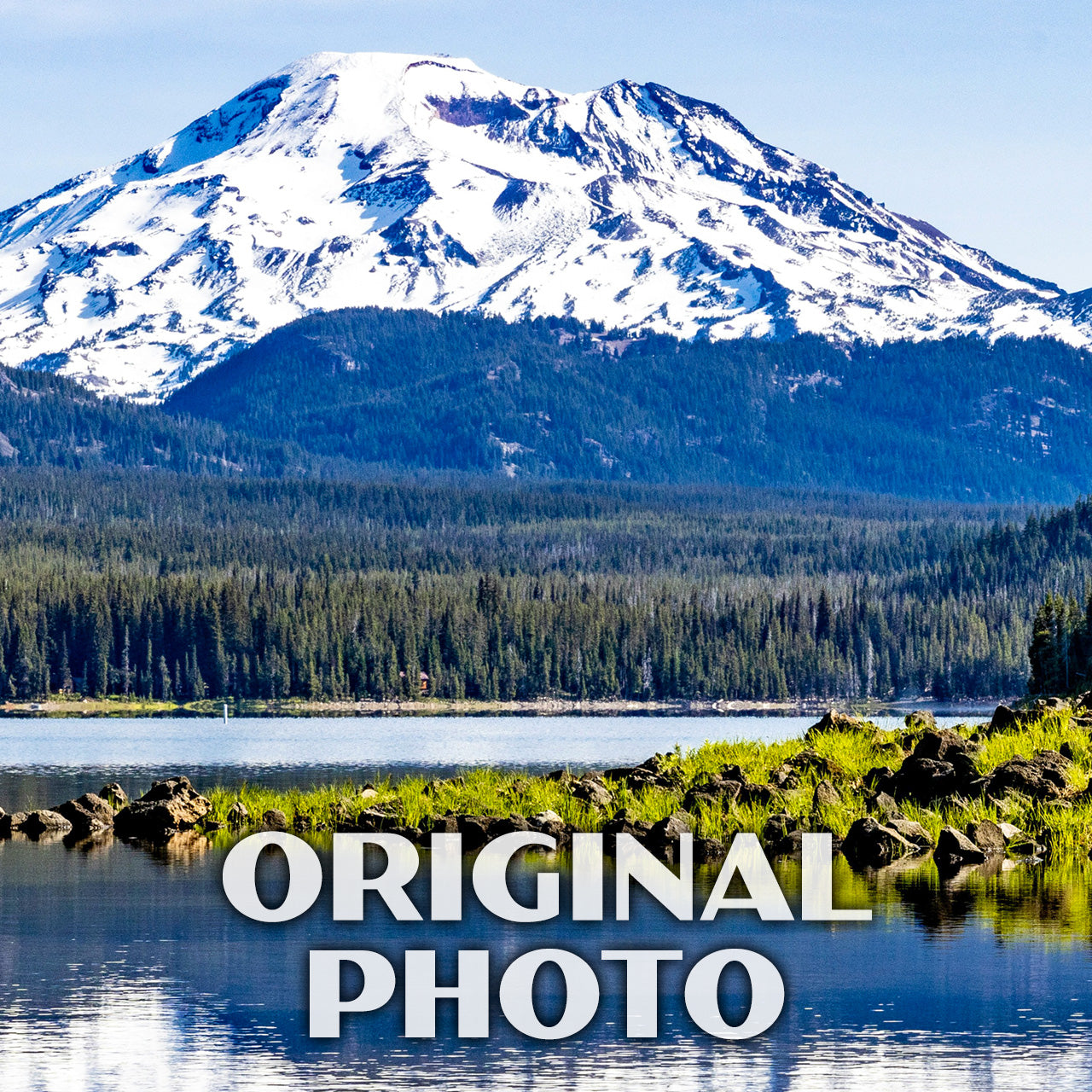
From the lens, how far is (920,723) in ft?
218

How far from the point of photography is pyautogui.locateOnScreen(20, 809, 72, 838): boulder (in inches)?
2372

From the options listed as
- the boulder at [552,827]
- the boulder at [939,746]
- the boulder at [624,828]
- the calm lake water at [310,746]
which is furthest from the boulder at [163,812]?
the boulder at [939,746]

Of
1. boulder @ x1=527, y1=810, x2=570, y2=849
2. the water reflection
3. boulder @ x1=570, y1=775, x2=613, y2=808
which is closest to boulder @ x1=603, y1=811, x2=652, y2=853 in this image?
boulder @ x1=527, y1=810, x2=570, y2=849

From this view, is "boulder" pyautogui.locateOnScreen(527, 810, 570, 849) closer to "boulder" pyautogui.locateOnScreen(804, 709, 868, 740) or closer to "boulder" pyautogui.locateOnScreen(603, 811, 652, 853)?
"boulder" pyautogui.locateOnScreen(603, 811, 652, 853)


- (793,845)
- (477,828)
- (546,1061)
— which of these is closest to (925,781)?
(793,845)

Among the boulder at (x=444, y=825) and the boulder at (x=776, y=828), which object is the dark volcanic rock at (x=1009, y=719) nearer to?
the boulder at (x=776, y=828)

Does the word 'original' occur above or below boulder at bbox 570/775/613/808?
below

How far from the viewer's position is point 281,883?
48.1m

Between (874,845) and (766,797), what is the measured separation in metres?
4.90

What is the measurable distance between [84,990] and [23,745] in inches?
3670

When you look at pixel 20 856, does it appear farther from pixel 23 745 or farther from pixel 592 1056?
pixel 23 745

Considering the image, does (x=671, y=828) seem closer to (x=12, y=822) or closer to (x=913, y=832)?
(x=913, y=832)

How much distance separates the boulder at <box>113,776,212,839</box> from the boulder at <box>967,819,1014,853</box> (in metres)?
21.1

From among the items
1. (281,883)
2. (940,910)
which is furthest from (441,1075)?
(281,883)
